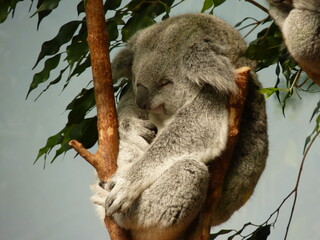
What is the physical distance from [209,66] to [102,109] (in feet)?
2.07

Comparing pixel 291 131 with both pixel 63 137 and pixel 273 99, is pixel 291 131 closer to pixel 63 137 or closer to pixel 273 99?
pixel 273 99

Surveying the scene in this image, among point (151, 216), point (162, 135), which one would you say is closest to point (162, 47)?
point (162, 135)

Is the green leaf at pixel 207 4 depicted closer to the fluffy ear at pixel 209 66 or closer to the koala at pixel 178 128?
the koala at pixel 178 128

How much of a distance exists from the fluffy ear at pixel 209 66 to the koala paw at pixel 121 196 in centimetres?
71

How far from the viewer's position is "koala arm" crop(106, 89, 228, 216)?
2262 millimetres

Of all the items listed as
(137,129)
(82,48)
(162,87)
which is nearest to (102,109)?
(137,129)

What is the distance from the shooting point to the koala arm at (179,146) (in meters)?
2.26

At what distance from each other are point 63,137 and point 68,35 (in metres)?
0.71

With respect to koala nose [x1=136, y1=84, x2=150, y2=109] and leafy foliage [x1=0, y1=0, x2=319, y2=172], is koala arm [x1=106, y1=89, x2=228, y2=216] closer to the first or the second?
koala nose [x1=136, y1=84, x2=150, y2=109]

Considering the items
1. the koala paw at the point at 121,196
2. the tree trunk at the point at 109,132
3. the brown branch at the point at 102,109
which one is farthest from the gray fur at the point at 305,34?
the koala paw at the point at 121,196

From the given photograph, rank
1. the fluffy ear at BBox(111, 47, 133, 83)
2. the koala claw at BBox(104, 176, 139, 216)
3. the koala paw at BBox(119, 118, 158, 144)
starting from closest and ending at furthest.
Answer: the koala claw at BBox(104, 176, 139, 216) → the koala paw at BBox(119, 118, 158, 144) → the fluffy ear at BBox(111, 47, 133, 83)

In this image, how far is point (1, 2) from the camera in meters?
3.25

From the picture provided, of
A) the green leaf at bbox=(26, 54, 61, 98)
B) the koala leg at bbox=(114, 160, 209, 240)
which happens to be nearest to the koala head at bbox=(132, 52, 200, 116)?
the koala leg at bbox=(114, 160, 209, 240)

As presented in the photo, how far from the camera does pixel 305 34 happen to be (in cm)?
274
